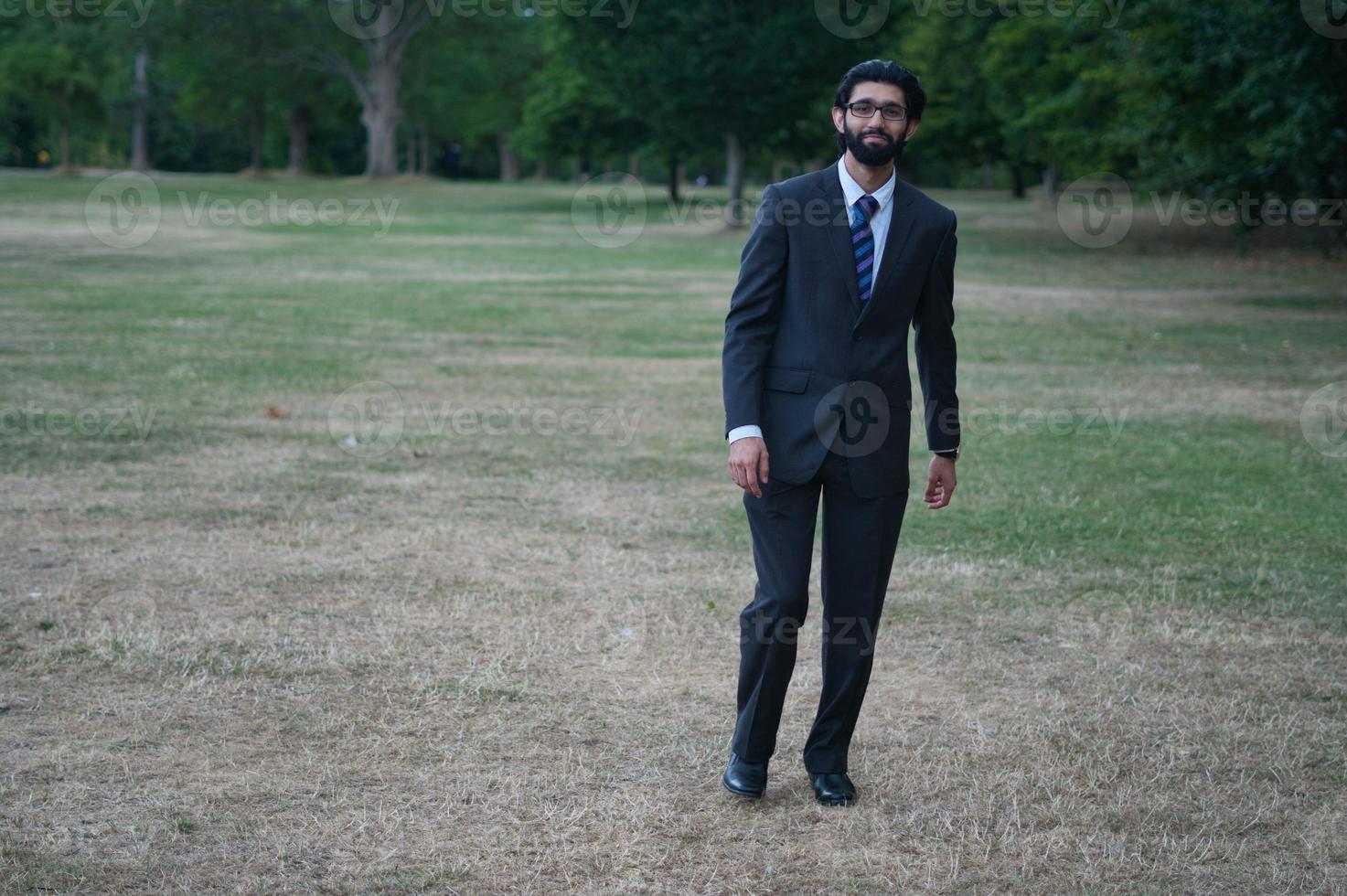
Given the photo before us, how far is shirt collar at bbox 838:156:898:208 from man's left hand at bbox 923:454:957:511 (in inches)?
33.3

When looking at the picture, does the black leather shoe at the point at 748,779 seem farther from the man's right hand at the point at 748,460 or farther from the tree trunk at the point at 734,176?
the tree trunk at the point at 734,176

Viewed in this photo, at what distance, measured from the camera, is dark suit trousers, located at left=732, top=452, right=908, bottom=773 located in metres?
4.16

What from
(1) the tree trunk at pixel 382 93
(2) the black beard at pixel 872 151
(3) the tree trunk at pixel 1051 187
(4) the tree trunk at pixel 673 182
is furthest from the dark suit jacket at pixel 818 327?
(1) the tree trunk at pixel 382 93

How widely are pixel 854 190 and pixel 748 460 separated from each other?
33.8 inches

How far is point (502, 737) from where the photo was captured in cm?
493

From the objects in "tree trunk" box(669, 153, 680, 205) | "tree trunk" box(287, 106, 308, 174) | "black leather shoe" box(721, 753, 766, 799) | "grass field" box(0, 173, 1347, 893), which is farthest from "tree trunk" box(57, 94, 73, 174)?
"black leather shoe" box(721, 753, 766, 799)

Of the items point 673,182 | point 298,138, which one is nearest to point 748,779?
point 673,182

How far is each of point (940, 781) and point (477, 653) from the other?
6.88ft

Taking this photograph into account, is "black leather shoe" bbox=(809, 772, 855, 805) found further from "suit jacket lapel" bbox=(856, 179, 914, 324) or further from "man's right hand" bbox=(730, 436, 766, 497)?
"suit jacket lapel" bbox=(856, 179, 914, 324)

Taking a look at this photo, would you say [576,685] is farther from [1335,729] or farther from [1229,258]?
[1229,258]

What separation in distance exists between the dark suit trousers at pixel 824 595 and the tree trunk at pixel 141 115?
80497 millimetres

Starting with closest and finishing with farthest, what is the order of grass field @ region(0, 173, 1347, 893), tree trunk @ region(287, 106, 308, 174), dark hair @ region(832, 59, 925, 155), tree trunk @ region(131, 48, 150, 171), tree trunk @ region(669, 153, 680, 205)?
dark hair @ region(832, 59, 925, 155) < grass field @ region(0, 173, 1347, 893) < tree trunk @ region(669, 153, 680, 205) < tree trunk @ region(131, 48, 150, 171) < tree trunk @ region(287, 106, 308, 174)

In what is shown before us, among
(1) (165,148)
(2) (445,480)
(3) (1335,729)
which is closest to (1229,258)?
(2) (445,480)

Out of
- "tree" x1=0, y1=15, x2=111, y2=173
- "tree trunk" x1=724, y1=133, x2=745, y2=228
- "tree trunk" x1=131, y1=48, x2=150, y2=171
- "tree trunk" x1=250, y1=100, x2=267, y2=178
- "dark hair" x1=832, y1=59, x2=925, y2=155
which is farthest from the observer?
"tree trunk" x1=131, y1=48, x2=150, y2=171
